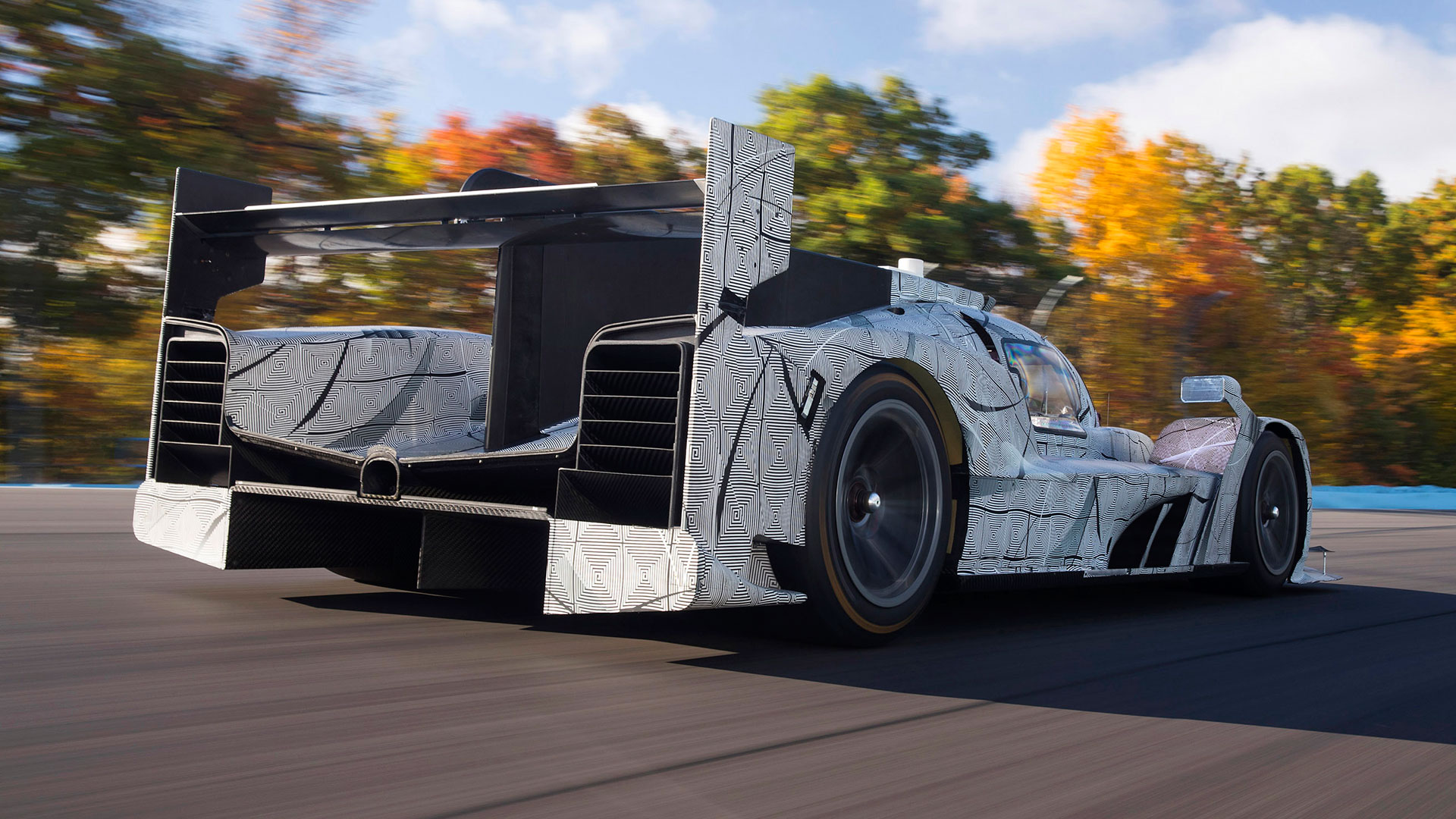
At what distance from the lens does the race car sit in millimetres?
3641

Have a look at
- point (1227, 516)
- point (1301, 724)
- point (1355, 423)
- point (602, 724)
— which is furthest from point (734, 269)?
point (1355, 423)

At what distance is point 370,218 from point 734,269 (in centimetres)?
158

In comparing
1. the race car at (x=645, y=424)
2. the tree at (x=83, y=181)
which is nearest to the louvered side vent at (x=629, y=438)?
the race car at (x=645, y=424)

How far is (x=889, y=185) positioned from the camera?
21781 millimetres

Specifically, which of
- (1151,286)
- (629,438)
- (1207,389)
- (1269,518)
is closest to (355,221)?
(629,438)

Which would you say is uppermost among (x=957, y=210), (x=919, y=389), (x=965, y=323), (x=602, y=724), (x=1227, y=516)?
(x=957, y=210)

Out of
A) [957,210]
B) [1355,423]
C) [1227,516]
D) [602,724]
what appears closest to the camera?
[602,724]

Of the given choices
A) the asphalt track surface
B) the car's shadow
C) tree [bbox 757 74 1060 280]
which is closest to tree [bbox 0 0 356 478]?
tree [bbox 757 74 1060 280]

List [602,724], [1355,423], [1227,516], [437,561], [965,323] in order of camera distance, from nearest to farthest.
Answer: [602,724] < [437,561] < [965,323] < [1227,516] < [1355,423]

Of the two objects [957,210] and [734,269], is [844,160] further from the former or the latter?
[734,269]

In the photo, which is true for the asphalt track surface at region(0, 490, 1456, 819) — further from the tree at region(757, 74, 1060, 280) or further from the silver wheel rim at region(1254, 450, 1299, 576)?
the tree at region(757, 74, 1060, 280)

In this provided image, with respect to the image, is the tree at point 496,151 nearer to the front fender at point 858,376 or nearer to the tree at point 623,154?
the tree at point 623,154

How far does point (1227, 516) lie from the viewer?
6336 mm

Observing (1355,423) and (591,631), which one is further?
(1355,423)
